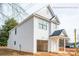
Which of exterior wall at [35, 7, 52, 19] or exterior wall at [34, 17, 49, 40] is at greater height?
exterior wall at [35, 7, 52, 19]

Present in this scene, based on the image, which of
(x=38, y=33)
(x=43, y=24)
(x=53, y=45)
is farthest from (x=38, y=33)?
(x=53, y=45)

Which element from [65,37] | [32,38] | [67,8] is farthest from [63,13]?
[32,38]

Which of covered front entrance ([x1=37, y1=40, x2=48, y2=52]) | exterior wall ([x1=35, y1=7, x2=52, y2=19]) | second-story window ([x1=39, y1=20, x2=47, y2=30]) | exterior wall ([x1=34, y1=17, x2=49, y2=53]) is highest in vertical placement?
exterior wall ([x1=35, y1=7, x2=52, y2=19])

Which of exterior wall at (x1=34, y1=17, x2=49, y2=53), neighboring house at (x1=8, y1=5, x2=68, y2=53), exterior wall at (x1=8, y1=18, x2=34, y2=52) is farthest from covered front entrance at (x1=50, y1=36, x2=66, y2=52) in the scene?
exterior wall at (x1=8, y1=18, x2=34, y2=52)

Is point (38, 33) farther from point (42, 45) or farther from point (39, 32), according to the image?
point (42, 45)

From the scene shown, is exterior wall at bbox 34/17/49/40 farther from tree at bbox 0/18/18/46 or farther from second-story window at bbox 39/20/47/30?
tree at bbox 0/18/18/46

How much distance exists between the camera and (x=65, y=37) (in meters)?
3.22

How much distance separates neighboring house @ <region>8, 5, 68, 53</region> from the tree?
51 millimetres

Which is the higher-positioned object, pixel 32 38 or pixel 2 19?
pixel 2 19

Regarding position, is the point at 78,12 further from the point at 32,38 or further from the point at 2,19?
the point at 2,19

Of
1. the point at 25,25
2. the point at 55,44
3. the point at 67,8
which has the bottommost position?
the point at 55,44

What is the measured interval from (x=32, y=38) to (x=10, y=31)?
33cm

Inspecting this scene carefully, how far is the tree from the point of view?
3209mm

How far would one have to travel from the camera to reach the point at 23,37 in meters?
3.26
